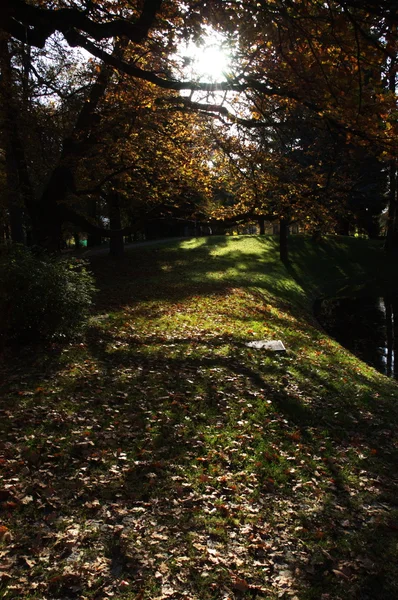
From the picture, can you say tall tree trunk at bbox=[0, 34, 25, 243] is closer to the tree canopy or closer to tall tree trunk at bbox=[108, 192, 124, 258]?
the tree canopy

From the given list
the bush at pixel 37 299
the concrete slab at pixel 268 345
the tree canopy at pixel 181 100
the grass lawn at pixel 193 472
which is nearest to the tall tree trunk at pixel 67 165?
the tree canopy at pixel 181 100

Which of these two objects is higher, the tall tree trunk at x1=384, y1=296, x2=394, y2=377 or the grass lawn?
the grass lawn

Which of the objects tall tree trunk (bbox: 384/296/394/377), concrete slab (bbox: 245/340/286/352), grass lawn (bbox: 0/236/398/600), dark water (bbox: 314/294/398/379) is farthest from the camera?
dark water (bbox: 314/294/398/379)

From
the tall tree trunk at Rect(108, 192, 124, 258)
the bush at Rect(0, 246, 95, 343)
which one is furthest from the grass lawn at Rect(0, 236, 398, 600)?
the tall tree trunk at Rect(108, 192, 124, 258)

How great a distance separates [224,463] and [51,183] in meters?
12.1

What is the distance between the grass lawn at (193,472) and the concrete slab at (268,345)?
26 cm

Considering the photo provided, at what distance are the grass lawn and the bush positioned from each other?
48 centimetres

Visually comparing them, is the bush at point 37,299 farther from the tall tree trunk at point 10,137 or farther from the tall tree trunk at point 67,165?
the tall tree trunk at point 10,137

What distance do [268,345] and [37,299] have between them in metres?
5.53

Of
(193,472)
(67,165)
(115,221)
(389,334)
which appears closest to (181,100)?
(67,165)

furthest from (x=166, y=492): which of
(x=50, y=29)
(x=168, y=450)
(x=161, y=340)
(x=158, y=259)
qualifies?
(x=158, y=259)

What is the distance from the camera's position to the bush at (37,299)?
820 cm

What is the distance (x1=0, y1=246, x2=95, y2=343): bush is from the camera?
8.20m

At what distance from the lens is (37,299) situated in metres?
8.42
